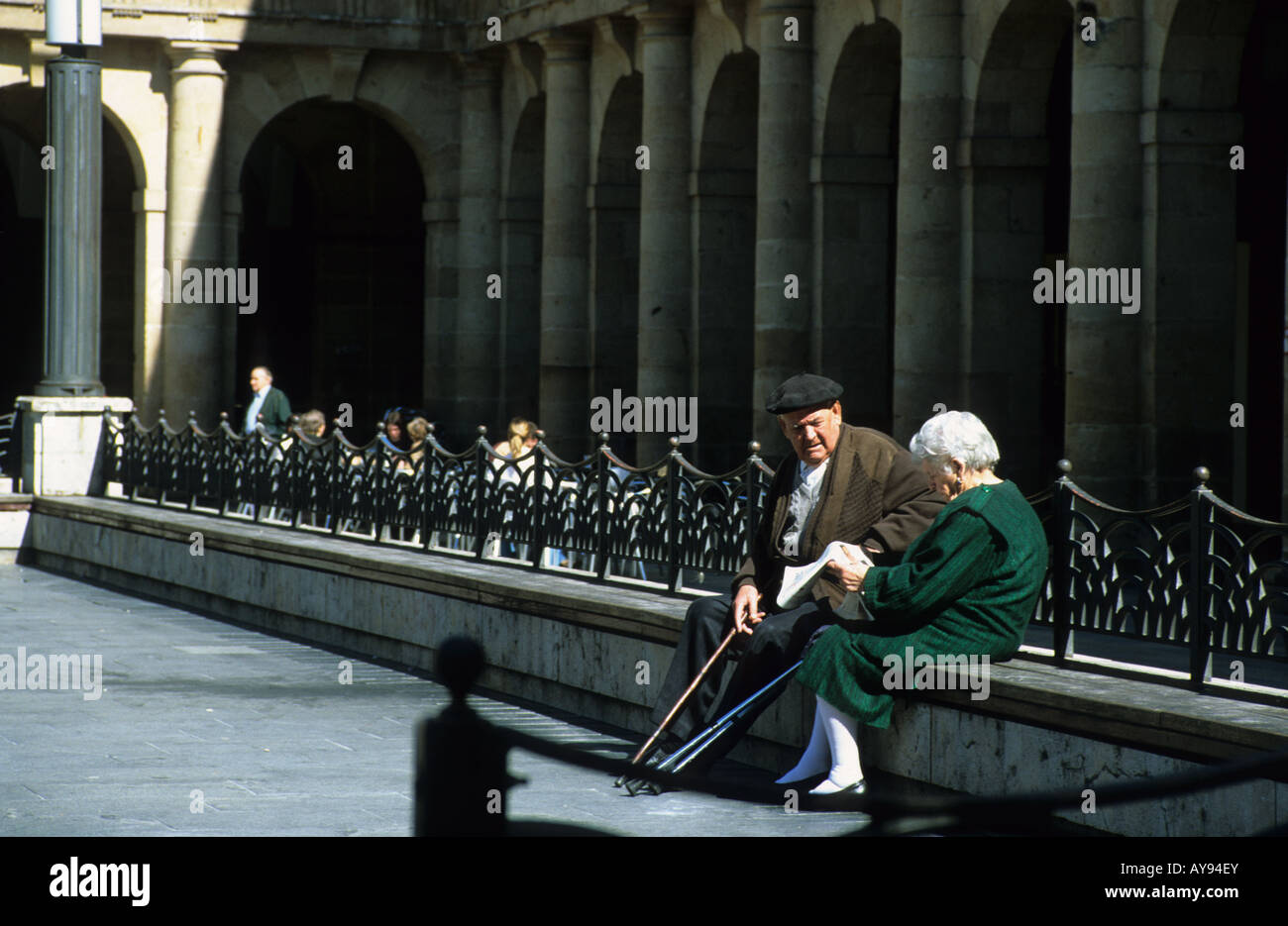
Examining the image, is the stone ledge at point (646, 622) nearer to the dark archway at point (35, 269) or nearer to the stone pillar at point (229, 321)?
the stone pillar at point (229, 321)

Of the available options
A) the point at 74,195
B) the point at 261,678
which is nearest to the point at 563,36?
the point at 74,195

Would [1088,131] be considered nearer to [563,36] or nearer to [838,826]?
[838,826]

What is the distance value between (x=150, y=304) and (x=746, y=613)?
20665mm

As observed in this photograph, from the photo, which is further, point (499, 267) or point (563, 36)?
point (499, 267)

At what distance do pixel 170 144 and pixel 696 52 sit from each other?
8049 mm

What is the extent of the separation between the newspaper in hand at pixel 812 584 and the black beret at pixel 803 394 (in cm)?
60

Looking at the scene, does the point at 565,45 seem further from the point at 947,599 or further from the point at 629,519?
the point at 947,599

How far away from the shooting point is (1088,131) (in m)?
15.9

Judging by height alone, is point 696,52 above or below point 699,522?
above

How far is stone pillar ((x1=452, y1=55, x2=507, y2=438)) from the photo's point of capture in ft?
96.6

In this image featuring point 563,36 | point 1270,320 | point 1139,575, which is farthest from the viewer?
point 563,36

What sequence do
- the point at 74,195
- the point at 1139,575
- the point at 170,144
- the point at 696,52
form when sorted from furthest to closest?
the point at 170,144 < the point at 696,52 < the point at 74,195 < the point at 1139,575

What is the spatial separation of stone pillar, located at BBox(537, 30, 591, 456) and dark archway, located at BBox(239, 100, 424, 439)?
7.69m

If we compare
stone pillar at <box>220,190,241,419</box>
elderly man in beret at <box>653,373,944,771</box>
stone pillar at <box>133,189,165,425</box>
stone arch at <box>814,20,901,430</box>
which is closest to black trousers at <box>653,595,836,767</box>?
elderly man in beret at <box>653,373,944,771</box>
